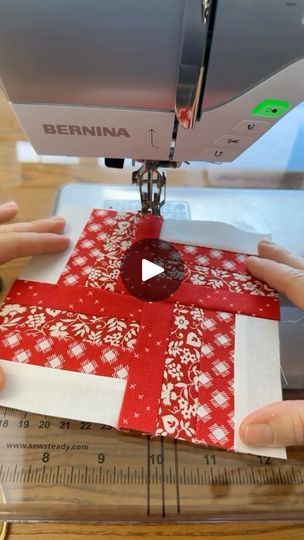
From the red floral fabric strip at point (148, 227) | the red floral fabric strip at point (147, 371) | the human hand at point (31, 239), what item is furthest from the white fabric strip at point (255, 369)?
the human hand at point (31, 239)

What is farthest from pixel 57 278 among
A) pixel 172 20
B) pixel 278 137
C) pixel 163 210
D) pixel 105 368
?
pixel 278 137

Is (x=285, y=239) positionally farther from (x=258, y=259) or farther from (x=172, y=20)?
(x=172, y=20)

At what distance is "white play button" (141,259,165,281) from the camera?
2.69 ft

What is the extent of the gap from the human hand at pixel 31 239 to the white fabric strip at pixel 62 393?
24 cm

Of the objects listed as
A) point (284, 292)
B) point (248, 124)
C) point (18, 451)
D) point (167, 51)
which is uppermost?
point (167, 51)

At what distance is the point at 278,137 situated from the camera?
4.12ft

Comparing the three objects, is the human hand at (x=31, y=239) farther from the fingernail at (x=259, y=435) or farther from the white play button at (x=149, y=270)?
the fingernail at (x=259, y=435)

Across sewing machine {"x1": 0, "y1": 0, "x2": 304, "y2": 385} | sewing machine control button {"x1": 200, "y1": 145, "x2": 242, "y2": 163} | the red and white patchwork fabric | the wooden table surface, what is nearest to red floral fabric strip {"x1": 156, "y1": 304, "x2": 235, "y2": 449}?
the red and white patchwork fabric

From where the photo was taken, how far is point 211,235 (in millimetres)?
908

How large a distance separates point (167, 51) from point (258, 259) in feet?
1.39

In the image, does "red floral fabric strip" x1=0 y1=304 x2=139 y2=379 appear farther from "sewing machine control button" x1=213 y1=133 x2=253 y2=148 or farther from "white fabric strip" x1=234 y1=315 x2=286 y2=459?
"sewing machine control button" x1=213 y1=133 x2=253 y2=148

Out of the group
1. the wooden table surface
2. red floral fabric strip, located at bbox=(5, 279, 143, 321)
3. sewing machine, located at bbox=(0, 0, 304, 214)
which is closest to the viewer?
sewing machine, located at bbox=(0, 0, 304, 214)
